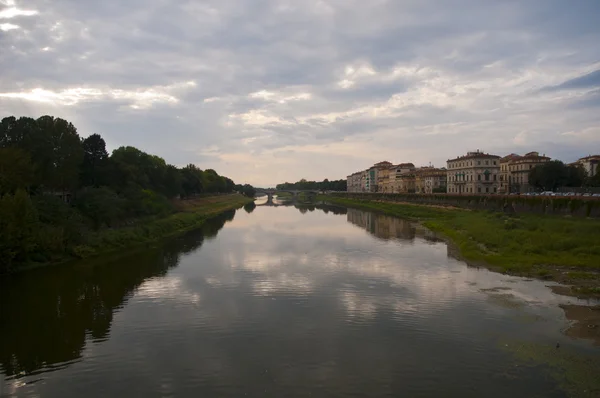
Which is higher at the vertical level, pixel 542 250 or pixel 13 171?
pixel 13 171

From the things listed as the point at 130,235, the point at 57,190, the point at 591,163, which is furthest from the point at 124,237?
the point at 591,163

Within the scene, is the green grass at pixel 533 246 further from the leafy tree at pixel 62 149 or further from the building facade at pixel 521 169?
the building facade at pixel 521 169

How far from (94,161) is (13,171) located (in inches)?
681

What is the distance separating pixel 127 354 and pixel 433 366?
22.6ft

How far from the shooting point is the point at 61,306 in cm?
1487

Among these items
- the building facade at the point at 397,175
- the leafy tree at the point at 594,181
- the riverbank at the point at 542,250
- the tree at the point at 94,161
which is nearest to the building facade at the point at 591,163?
the leafy tree at the point at 594,181

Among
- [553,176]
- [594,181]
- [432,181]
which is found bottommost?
[594,181]

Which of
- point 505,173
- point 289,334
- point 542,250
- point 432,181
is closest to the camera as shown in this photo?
point 289,334

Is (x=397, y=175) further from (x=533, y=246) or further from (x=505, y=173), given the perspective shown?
(x=533, y=246)

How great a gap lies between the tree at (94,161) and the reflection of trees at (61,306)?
18.0m

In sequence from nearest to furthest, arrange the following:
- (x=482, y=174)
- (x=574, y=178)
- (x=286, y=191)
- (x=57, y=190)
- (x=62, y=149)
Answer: (x=62, y=149) → (x=57, y=190) → (x=574, y=178) → (x=482, y=174) → (x=286, y=191)

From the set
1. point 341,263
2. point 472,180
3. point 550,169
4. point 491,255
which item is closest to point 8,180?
point 341,263

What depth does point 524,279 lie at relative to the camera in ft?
58.0

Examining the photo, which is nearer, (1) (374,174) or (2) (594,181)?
(2) (594,181)
